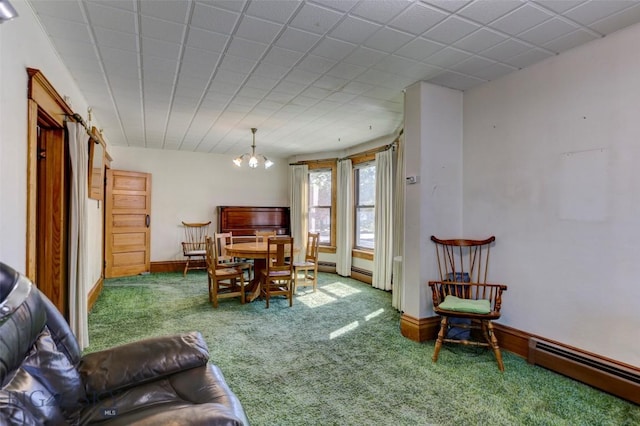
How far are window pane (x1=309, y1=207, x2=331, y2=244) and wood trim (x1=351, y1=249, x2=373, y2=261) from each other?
745 mm

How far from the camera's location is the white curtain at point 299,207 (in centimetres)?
698

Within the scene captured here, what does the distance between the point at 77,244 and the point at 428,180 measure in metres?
3.15

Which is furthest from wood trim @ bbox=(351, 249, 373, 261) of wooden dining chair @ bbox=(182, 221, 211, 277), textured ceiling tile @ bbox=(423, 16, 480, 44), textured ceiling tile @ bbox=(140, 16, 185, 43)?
textured ceiling tile @ bbox=(140, 16, 185, 43)

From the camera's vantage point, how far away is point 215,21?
7.29ft

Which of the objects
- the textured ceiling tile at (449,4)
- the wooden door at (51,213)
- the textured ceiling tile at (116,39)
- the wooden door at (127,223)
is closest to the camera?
the textured ceiling tile at (449,4)

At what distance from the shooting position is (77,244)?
2.76m

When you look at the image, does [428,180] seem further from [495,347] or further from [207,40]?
[207,40]

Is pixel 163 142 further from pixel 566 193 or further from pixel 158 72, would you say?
pixel 566 193

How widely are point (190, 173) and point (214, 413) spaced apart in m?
6.42

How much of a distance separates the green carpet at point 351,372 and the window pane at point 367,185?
7.45ft

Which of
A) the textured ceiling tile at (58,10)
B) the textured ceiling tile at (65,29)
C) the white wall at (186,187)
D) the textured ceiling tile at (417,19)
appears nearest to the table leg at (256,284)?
the white wall at (186,187)

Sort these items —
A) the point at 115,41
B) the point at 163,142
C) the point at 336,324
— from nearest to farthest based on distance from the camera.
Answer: the point at 115,41
the point at 336,324
the point at 163,142

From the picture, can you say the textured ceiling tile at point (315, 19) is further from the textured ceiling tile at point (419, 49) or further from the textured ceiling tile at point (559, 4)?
the textured ceiling tile at point (559, 4)

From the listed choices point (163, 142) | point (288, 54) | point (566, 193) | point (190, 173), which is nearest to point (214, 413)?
point (288, 54)
